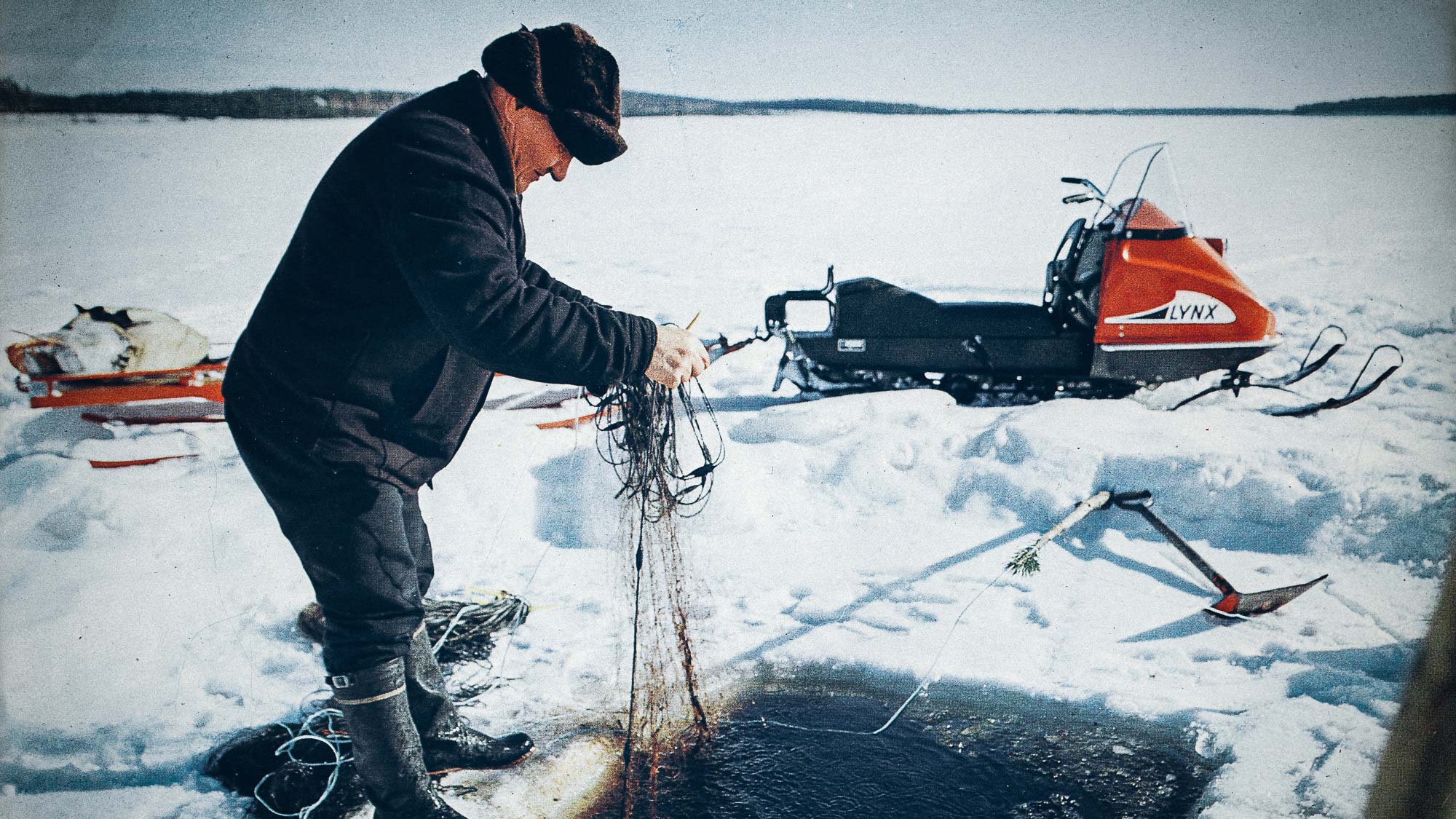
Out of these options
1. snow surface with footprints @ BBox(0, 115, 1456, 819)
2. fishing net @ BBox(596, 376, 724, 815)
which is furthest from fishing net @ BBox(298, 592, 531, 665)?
fishing net @ BBox(596, 376, 724, 815)

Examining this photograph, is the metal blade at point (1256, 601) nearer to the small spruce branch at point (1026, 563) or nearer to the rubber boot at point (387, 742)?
the small spruce branch at point (1026, 563)

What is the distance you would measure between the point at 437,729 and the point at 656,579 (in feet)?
2.36

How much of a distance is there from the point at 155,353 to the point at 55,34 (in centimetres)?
91

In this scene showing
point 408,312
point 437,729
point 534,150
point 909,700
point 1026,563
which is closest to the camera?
point 408,312

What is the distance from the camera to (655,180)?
7.41 ft

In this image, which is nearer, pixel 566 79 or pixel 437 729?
pixel 566 79

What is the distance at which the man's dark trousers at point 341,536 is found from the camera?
1.52 metres

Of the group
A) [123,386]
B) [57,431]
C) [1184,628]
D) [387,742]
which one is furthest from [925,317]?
[57,431]

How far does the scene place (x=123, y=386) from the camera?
2.24 metres

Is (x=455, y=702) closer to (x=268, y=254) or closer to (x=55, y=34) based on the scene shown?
(x=268, y=254)

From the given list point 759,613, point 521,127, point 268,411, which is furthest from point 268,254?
point 759,613

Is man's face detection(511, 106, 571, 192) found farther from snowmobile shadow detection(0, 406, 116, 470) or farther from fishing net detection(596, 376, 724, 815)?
snowmobile shadow detection(0, 406, 116, 470)

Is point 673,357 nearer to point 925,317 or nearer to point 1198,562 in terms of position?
point 925,317

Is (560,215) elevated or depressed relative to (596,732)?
elevated
